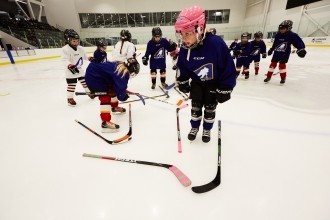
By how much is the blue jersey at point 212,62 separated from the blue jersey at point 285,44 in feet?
9.87

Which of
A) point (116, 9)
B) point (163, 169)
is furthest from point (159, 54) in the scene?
point (116, 9)

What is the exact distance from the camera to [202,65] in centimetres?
149

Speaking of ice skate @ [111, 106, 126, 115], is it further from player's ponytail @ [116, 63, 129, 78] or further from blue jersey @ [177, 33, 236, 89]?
blue jersey @ [177, 33, 236, 89]

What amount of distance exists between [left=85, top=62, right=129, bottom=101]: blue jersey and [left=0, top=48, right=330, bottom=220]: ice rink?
528mm

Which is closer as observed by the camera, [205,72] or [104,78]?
[205,72]

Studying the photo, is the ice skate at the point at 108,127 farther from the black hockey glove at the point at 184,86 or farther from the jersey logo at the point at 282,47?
the jersey logo at the point at 282,47

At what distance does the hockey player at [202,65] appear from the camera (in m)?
1.30

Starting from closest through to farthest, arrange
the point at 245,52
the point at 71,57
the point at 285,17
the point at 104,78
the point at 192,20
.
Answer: the point at 192,20, the point at 104,78, the point at 71,57, the point at 245,52, the point at 285,17

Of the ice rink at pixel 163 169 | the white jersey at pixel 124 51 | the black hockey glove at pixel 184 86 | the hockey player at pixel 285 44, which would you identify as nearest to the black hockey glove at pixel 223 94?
the black hockey glove at pixel 184 86

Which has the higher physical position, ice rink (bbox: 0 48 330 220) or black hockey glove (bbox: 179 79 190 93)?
black hockey glove (bbox: 179 79 190 93)

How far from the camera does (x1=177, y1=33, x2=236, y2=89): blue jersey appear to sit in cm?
142

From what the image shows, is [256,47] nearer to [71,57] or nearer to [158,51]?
Result: [158,51]

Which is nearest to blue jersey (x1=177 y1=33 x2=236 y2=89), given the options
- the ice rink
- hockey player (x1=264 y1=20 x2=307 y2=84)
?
the ice rink

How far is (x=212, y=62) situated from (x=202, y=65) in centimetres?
9
